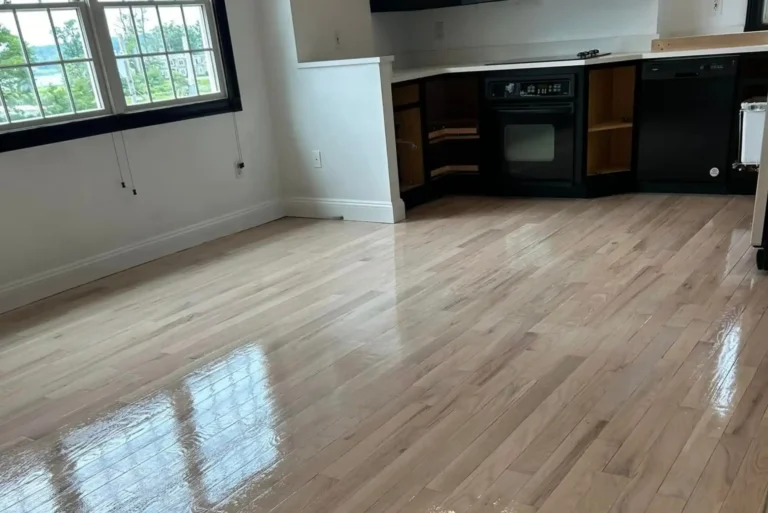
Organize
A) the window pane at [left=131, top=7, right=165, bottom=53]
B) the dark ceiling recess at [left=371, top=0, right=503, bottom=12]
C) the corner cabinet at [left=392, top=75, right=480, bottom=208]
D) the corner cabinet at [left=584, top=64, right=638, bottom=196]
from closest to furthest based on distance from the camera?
1. the window pane at [left=131, top=7, right=165, bottom=53]
2. the corner cabinet at [left=584, top=64, right=638, bottom=196]
3. the corner cabinet at [left=392, top=75, right=480, bottom=208]
4. the dark ceiling recess at [left=371, top=0, right=503, bottom=12]

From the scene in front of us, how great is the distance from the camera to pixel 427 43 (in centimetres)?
532

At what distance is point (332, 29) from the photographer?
460 centimetres

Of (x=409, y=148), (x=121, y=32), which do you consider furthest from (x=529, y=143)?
(x=121, y=32)

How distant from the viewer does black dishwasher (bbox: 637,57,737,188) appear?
4023 mm

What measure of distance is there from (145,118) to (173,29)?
0.60 metres

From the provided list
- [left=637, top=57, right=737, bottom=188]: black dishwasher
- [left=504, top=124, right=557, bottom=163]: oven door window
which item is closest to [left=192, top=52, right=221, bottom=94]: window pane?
[left=504, top=124, right=557, bottom=163]: oven door window

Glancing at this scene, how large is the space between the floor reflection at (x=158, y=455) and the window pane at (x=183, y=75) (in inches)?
90.1

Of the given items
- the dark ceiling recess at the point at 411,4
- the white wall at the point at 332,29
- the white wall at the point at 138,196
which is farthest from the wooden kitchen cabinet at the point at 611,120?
the white wall at the point at 138,196

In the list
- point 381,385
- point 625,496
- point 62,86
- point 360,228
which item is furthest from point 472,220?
point 625,496

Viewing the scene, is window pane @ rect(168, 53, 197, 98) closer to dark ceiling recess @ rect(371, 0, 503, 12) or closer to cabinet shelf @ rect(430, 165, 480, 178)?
dark ceiling recess @ rect(371, 0, 503, 12)

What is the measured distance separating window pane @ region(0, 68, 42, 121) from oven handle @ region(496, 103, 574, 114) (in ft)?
8.99

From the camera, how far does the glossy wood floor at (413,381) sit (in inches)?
68.9

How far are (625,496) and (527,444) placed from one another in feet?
1.01

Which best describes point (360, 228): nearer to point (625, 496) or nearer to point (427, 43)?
point (427, 43)
